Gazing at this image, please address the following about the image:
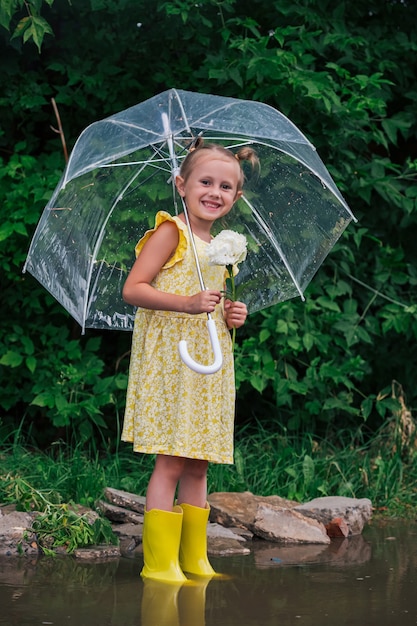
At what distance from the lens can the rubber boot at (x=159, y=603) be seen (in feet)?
10.2

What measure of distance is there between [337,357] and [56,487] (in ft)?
6.26

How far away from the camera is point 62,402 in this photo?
535 centimetres

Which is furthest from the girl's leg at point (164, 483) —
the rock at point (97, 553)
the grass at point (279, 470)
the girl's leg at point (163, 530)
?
the grass at point (279, 470)

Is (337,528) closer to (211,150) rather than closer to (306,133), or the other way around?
(211,150)

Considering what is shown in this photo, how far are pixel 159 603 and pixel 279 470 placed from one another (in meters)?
2.06

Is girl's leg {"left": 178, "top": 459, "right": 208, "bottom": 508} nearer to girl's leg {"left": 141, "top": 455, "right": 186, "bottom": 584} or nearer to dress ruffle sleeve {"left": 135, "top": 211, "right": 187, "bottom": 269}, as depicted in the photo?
girl's leg {"left": 141, "top": 455, "right": 186, "bottom": 584}

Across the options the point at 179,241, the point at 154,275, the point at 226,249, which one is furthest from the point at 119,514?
the point at 226,249

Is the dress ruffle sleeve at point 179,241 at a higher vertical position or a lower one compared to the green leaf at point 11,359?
higher

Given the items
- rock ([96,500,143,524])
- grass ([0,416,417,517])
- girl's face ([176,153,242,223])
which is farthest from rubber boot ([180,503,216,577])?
girl's face ([176,153,242,223])

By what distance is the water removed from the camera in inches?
124

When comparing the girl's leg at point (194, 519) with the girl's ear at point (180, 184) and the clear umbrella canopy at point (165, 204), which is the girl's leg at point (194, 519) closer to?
the clear umbrella canopy at point (165, 204)

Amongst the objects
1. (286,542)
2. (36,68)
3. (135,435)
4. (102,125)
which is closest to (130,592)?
(135,435)

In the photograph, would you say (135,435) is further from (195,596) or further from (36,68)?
(36,68)

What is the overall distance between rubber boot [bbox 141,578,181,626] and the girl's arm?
962 millimetres
